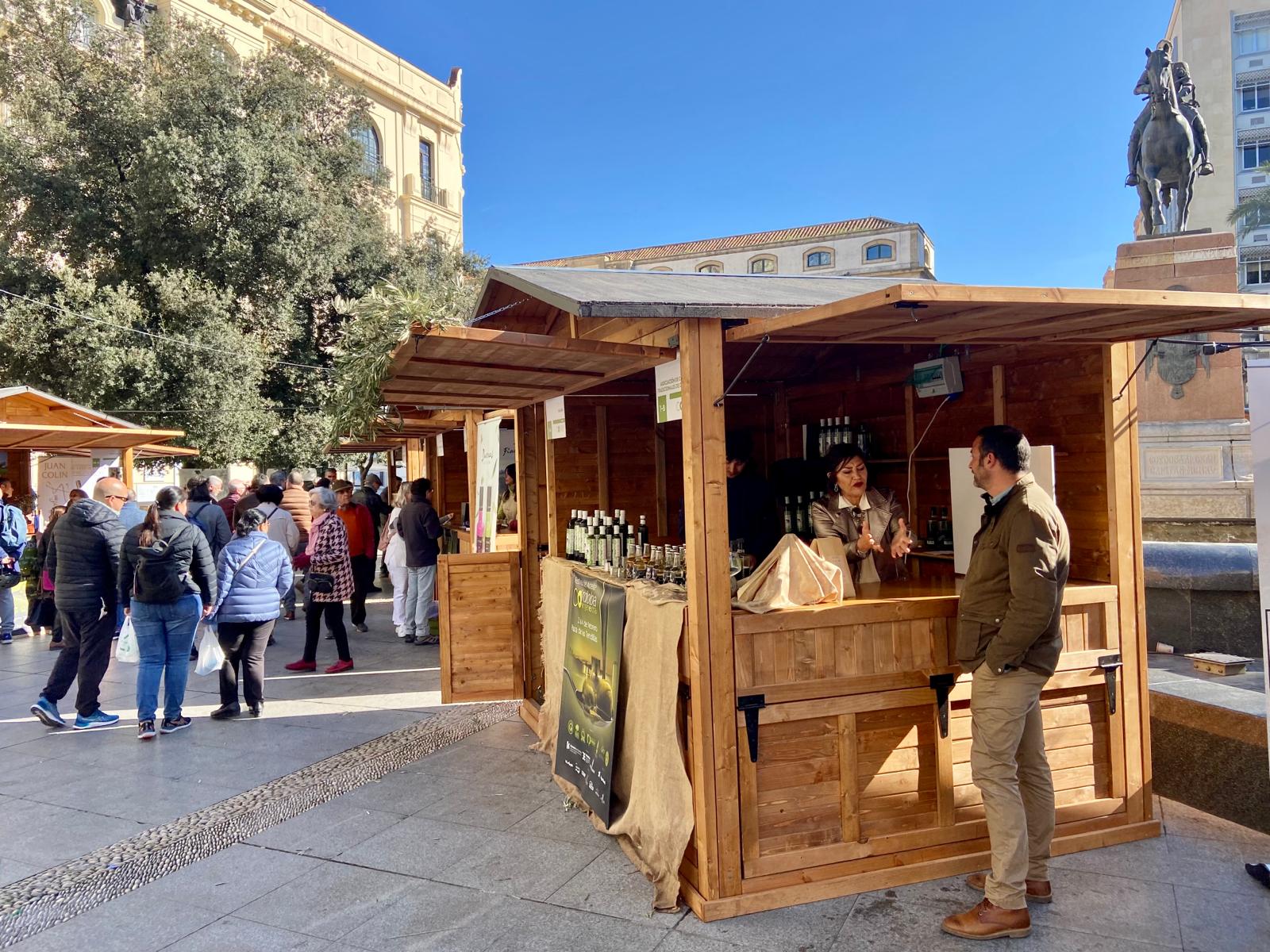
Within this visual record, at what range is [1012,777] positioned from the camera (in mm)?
3236

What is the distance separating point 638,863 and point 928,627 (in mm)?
1701

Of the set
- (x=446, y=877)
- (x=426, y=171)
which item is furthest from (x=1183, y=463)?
(x=426, y=171)

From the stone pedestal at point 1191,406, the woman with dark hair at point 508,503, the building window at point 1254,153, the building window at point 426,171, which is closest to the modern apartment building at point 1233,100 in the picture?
the building window at point 1254,153

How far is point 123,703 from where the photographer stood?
700 centimetres

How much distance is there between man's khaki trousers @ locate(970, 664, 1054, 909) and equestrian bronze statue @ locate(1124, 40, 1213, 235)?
44.8 ft

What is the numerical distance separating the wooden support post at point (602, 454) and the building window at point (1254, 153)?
59.6m

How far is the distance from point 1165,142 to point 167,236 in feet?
61.8

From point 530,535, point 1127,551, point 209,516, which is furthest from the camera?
point 209,516

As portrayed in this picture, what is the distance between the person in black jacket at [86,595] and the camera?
5.92 m

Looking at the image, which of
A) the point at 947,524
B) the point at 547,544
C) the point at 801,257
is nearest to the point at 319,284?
the point at 547,544

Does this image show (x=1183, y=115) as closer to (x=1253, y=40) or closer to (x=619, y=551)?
(x=619, y=551)

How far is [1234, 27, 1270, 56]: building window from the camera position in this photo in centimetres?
4888

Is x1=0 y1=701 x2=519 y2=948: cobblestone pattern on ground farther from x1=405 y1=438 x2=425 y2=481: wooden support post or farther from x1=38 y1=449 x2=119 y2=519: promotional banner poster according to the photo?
x1=38 y1=449 x2=119 y2=519: promotional banner poster

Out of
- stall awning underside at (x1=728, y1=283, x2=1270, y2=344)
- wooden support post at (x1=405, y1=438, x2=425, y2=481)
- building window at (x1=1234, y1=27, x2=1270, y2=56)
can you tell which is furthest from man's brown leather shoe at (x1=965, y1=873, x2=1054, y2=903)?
building window at (x1=1234, y1=27, x2=1270, y2=56)
